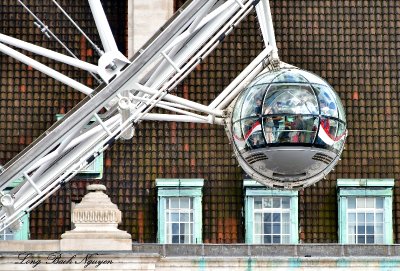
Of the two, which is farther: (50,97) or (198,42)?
(50,97)

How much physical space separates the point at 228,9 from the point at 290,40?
25.8m

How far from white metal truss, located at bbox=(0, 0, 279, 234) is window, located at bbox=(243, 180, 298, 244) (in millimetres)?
16965

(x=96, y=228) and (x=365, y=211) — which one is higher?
(x=365, y=211)

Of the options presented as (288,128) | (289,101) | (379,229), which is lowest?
(379,229)

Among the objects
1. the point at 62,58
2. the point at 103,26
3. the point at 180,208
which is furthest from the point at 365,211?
the point at 103,26

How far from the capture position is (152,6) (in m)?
134

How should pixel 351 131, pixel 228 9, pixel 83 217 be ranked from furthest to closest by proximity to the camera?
pixel 351 131 → pixel 83 217 → pixel 228 9

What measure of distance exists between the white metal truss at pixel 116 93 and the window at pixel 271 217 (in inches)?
668

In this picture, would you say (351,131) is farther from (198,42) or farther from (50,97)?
(198,42)

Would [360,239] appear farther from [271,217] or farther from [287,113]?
[287,113]

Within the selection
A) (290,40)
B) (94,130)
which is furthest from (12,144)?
(94,130)

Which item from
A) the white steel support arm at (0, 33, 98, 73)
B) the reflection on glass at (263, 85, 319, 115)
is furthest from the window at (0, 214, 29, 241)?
the reflection on glass at (263, 85, 319, 115)

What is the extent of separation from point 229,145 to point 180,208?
3197 mm

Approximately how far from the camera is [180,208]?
13200 cm
